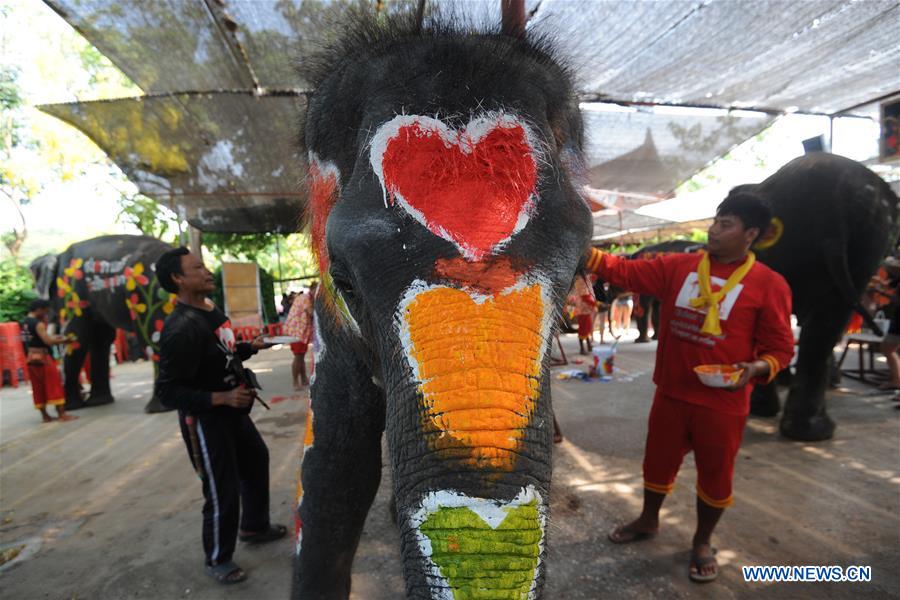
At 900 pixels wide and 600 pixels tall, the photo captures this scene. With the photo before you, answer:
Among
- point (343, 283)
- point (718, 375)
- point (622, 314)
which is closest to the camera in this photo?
point (343, 283)

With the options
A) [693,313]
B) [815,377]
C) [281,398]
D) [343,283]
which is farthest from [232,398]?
[815,377]

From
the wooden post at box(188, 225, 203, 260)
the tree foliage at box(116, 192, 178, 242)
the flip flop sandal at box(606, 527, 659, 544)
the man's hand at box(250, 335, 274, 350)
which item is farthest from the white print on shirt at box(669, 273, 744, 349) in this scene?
the tree foliage at box(116, 192, 178, 242)

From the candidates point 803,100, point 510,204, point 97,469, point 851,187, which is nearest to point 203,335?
point 510,204

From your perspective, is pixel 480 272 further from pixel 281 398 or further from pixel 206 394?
pixel 281 398

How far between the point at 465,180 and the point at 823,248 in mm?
4635

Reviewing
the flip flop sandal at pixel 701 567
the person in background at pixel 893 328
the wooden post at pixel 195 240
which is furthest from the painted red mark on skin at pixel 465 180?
the wooden post at pixel 195 240

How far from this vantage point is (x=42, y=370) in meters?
6.02

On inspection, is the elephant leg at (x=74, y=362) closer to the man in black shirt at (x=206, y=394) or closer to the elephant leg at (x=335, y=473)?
the man in black shirt at (x=206, y=394)

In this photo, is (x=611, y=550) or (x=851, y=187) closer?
(x=611, y=550)

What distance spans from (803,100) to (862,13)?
203cm

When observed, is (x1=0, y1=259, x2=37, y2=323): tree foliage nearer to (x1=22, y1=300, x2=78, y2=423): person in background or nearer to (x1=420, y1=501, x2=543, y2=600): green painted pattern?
(x1=22, y1=300, x2=78, y2=423): person in background

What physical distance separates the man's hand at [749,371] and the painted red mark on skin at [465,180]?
1.74 m

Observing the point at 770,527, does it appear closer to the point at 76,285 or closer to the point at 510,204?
the point at 510,204

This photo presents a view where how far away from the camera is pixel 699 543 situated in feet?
8.34
